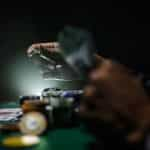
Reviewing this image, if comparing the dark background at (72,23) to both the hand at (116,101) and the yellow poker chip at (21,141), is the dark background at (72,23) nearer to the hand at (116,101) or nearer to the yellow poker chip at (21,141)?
the yellow poker chip at (21,141)

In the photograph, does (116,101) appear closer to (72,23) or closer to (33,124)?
(33,124)

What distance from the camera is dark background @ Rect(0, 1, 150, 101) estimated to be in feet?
9.78

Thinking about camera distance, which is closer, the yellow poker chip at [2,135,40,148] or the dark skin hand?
the dark skin hand

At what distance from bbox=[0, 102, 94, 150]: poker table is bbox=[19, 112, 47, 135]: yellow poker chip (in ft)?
0.11

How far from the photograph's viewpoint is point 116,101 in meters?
0.77

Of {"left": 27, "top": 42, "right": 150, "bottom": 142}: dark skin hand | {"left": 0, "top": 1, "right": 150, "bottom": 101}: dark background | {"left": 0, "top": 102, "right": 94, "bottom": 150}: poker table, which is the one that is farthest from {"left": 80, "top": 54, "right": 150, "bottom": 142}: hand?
{"left": 0, "top": 1, "right": 150, "bottom": 101}: dark background

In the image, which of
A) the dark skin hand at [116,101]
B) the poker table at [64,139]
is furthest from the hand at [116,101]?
the poker table at [64,139]

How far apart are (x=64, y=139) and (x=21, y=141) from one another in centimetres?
18

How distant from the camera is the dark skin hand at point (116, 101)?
30.4 inches

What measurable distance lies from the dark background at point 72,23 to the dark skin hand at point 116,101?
2191 millimetres

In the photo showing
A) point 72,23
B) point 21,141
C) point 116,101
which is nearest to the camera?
point 116,101

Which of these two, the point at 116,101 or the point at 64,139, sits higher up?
the point at 116,101


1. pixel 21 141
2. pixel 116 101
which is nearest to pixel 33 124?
pixel 21 141

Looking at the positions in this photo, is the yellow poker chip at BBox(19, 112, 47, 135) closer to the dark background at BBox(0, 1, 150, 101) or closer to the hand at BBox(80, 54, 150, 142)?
the hand at BBox(80, 54, 150, 142)
